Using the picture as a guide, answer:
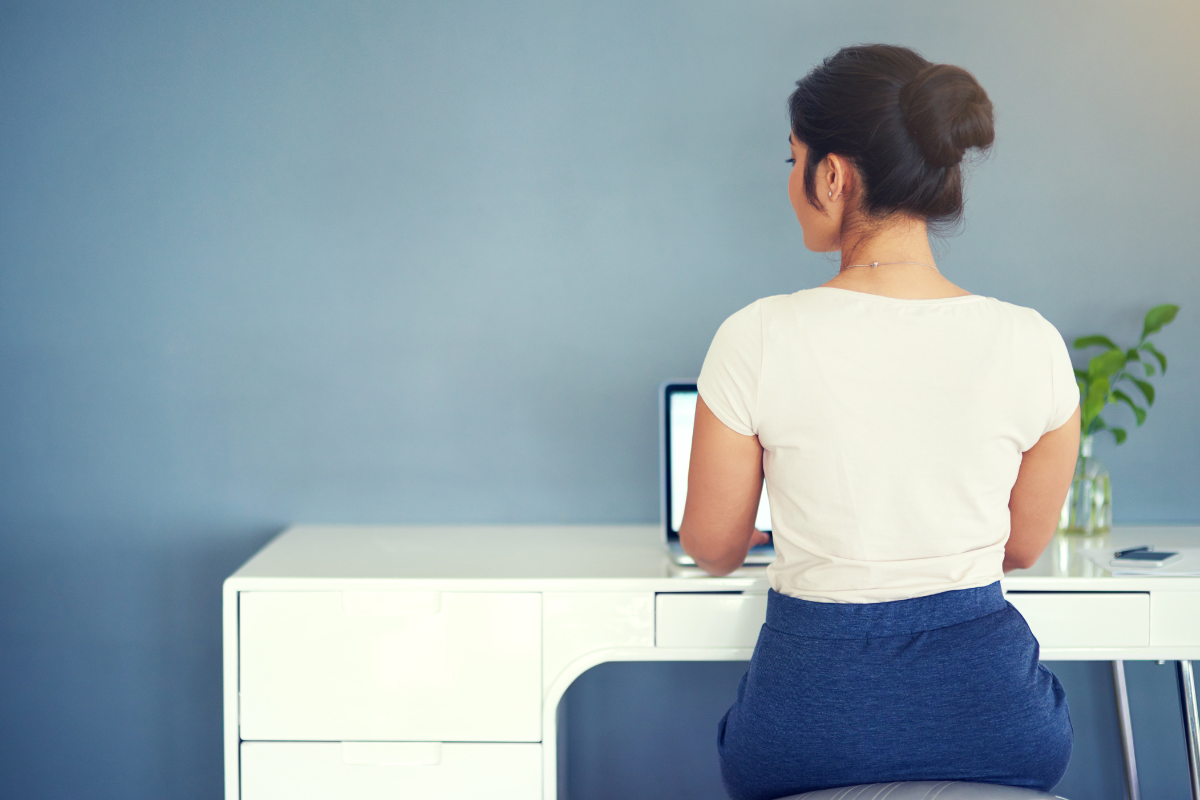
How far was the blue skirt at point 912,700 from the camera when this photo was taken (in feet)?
2.88

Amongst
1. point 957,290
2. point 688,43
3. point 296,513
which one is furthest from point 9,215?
point 957,290

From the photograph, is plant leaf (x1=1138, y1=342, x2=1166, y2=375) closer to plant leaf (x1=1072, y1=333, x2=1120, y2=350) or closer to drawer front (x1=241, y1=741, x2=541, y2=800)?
plant leaf (x1=1072, y1=333, x2=1120, y2=350)

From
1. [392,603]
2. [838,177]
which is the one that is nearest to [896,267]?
[838,177]

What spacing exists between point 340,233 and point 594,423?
624 millimetres

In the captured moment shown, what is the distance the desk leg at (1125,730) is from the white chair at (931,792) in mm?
1016

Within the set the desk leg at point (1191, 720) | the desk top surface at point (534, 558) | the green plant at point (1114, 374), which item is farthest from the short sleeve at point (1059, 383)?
the desk leg at point (1191, 720)

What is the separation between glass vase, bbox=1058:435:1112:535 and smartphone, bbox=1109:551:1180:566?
0.19 m

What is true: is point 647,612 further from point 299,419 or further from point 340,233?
point 340,233

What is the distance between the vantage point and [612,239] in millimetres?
1731

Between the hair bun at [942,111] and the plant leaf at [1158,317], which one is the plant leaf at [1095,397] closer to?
the plant leaf at [1158,317]

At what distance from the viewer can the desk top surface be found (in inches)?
52.4

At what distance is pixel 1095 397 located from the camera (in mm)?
1620

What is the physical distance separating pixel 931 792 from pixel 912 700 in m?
0.09

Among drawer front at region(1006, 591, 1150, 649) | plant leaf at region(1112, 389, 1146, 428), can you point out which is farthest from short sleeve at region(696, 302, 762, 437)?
plant leaf at region(1112, 389, 1146, 428)
